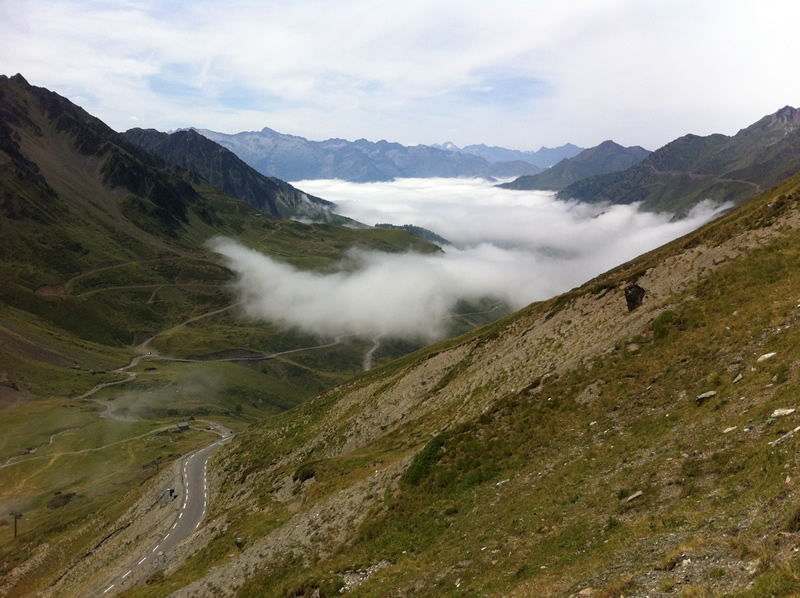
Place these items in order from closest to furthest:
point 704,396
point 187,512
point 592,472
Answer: point 592,472 → point 704,396 → point 187,512

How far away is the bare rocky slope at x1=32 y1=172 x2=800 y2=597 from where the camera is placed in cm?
1791

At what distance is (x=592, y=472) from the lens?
2748 cm

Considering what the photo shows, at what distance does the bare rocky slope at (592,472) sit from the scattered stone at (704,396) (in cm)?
8

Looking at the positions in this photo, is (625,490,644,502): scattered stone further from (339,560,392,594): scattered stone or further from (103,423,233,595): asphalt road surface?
(103,423,233,595): asphalt road surface

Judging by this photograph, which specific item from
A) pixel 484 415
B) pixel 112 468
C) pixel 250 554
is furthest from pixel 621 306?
pixel 112 468

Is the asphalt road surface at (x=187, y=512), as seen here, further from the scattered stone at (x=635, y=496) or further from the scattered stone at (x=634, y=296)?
the scattered stone at (x=634, y=296)

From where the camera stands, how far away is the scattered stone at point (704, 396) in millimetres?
27625

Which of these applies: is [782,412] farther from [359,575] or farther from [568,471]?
[359,575]

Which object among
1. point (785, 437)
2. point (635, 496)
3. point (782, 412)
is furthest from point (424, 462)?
point (785, 437)

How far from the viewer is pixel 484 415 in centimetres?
4150

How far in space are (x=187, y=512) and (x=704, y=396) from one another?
2951 inches

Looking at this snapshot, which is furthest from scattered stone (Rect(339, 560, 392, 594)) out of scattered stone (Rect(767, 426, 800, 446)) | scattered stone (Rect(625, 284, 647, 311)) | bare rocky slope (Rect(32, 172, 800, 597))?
scattered stone (Rect(625, 284, 647, 311))

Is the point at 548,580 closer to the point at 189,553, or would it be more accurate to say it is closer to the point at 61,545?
the point at 189,553

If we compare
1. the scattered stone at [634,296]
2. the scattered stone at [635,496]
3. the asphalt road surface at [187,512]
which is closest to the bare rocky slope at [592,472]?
the scattered stone at [635,496]
